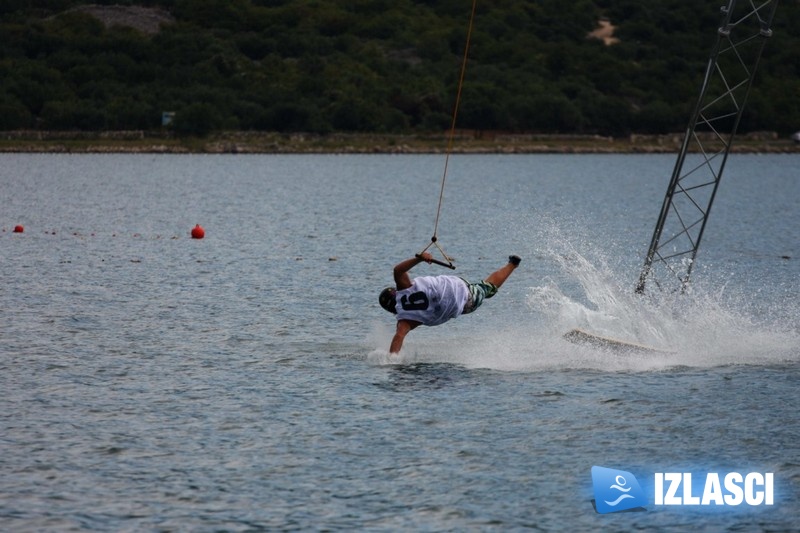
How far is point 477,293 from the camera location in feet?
67.5

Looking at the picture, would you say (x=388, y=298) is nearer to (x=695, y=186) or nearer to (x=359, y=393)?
(x=359, y=393)

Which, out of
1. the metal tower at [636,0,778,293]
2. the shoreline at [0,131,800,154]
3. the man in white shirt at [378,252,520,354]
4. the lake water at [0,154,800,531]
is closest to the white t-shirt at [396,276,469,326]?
the man in white shirt at [378,252,520,354]

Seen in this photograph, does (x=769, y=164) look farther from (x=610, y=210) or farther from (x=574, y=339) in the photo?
(x=574, y=339)

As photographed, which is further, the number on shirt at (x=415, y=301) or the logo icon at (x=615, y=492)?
the number on shirt at (x=415, y=301)

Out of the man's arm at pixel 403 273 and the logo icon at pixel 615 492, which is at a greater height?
the man's arm at pixel 403 273

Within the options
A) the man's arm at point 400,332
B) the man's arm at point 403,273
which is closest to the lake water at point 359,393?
the man's arm at point 400,332

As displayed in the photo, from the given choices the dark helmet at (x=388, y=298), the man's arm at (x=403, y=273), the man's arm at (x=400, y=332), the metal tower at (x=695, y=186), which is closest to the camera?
the man's arm at (x=403, y=273)

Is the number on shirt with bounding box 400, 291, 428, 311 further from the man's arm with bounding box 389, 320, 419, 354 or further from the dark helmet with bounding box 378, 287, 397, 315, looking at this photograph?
the man's arm with bounding box 389, 320, 419, 354

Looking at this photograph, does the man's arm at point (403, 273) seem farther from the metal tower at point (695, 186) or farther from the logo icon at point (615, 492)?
the metal tower at point (695, 186)

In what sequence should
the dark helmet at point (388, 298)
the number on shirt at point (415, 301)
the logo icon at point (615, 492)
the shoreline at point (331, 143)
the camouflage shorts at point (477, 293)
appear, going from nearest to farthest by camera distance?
1. the logo icon at point (615, 492)
2. the number on shirt at point (415, 301)
3. the dark helmet at point (388, 298)
4. the camouflage shorts at point (477, 293)
5. the shoreline at point (331, 143)

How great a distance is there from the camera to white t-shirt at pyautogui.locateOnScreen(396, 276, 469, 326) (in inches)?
795

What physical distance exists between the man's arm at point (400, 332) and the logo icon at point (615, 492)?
21.6 ft

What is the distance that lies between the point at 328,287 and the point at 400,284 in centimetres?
1211

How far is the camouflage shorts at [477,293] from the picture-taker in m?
20.5
